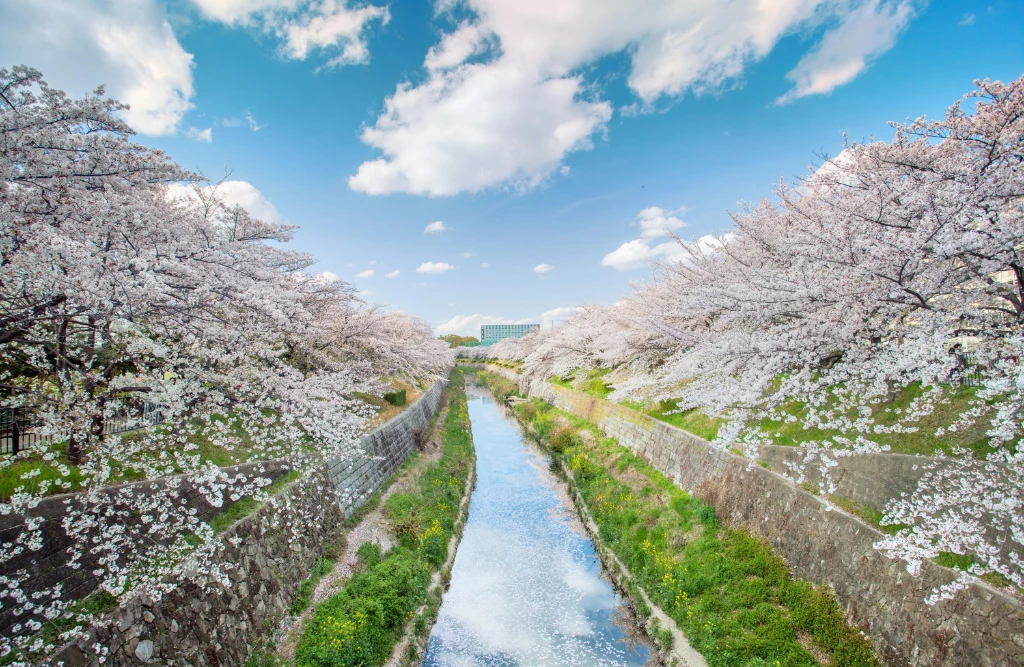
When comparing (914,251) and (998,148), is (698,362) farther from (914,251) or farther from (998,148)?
(998,148)

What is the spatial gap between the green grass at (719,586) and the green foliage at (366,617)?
14.7 ft

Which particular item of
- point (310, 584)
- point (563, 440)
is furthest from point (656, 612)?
point (563, 440)

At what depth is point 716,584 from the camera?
793 cm

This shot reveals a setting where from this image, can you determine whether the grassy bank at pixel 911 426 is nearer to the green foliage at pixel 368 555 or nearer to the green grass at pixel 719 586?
the green grass at pixel 719 586

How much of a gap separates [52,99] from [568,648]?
9984mm

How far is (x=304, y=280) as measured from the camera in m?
12.6

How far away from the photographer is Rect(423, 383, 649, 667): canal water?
8016mm

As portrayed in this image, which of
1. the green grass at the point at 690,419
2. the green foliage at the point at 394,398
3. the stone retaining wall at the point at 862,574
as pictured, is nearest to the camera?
the stone retaining wall at the point at 862,574

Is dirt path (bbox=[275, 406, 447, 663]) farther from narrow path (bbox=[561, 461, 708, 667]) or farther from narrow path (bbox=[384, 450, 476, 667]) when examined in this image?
narrow path (bbox=[561, 461, 708, 667])

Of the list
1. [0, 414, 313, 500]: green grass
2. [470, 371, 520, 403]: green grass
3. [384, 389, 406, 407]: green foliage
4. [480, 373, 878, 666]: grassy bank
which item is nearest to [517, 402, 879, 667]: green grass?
[480, 373, 878, 666]: grassy bank

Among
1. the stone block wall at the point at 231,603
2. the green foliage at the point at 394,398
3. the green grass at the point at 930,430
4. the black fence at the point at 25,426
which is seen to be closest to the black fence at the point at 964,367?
the green grass at the point at 930,430

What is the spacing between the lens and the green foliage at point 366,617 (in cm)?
652

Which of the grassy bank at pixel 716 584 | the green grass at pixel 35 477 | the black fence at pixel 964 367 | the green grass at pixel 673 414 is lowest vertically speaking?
the grassy bank at pixel 716 584

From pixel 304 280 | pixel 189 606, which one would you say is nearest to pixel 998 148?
pixel 189 606
